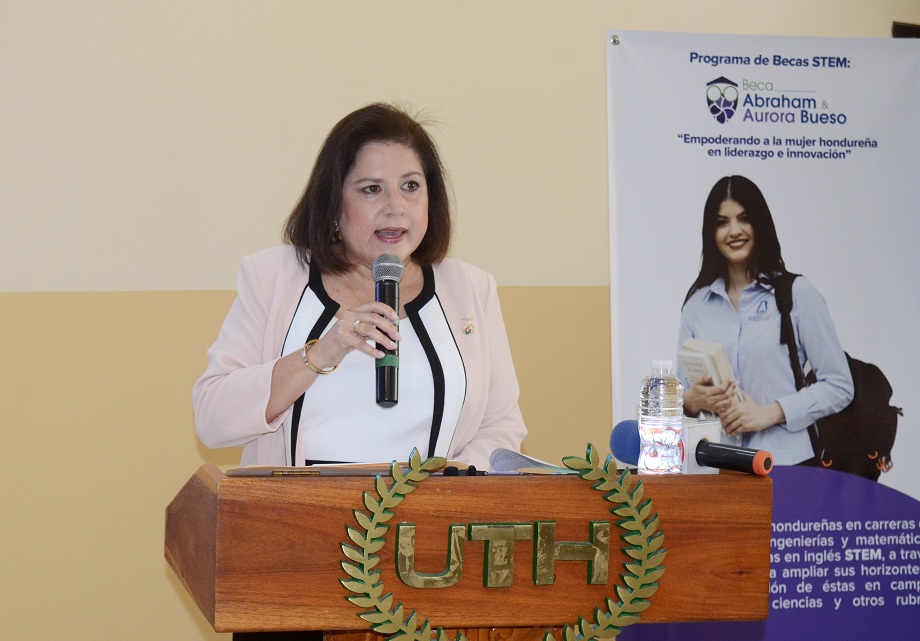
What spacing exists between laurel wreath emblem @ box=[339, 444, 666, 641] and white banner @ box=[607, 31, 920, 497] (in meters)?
2.20

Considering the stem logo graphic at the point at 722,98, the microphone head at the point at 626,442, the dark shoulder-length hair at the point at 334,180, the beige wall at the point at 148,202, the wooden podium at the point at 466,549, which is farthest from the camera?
the stem logo graphic at the point at 722,98

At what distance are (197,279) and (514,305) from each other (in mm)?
1284

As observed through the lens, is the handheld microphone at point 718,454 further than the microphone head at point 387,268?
No

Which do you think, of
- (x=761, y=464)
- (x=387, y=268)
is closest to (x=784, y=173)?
(x=387, y=268)

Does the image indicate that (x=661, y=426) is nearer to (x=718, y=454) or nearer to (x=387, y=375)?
(x=718, y=454)

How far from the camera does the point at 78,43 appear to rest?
360cm

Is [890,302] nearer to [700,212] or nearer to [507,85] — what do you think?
[700,212]

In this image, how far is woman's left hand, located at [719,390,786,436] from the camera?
12.1 ft

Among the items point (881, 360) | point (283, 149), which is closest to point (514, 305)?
point (283, 149)

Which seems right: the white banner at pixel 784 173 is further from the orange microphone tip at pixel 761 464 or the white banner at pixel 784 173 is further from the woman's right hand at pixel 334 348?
the orange microphone tip at pixel 761 464

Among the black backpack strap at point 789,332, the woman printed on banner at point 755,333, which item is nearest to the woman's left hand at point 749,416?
the woman printed on banner at point 755,333

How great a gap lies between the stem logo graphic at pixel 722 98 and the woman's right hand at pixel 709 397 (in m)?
1.03

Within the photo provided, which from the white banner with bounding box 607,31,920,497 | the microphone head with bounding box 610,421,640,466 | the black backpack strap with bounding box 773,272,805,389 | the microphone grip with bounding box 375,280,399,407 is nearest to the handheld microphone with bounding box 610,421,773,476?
the microphone head with bounding box 610,421,640,466

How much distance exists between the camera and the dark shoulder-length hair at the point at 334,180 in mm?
2479
